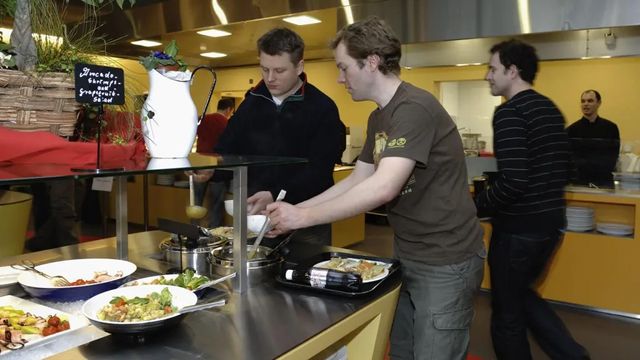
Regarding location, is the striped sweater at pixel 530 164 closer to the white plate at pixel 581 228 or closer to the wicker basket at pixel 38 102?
the white plate at pixel 581 228

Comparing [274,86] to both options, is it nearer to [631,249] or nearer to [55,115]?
[55,115]

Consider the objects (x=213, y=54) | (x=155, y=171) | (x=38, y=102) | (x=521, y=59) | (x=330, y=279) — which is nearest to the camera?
(x=155, y=171)

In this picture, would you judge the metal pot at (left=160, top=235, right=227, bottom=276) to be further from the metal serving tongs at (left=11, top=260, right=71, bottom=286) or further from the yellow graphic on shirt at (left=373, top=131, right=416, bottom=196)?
the yellow graphic on shirt at (left=373, top=131, right=416, bottom=196)

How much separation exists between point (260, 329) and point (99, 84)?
2.05 feet

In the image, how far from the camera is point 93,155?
125 cm

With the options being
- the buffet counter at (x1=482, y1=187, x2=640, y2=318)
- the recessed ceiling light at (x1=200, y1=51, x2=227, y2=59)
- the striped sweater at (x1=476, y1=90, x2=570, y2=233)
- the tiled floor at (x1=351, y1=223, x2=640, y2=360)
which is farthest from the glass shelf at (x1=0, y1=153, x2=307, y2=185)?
the recessed ceiling light at (x1=200, y1=51, x2=227, y2=59)

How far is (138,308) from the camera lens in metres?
1.08

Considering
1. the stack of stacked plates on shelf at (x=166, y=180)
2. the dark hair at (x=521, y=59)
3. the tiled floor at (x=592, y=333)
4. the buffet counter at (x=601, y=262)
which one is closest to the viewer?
the dark hair at (x=521, y=59)

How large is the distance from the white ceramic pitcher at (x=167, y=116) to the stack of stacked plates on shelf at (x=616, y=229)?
3054 millimetres

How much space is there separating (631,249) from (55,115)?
3373 mm

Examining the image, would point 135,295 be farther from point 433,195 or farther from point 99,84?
point 433,195

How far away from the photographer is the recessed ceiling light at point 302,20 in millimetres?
4695

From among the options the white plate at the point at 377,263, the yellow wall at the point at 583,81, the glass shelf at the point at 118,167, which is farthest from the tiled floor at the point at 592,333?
the yellow wall at the point at 583,81

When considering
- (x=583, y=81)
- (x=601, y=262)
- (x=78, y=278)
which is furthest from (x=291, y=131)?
(x=583, y=81)
